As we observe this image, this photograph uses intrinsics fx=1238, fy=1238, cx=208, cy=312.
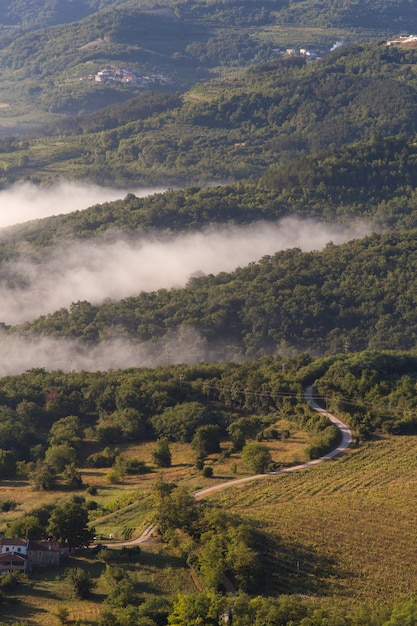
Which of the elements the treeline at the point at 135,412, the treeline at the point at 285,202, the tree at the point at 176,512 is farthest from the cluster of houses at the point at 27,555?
the treeline at the point at 285,202

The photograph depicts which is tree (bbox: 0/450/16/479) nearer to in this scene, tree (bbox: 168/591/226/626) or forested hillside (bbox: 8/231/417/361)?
tree (bbox: 168/591/226/626)

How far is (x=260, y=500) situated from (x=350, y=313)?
200 ft

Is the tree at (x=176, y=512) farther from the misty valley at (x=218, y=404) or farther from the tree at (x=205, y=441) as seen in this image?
the tree at (x=205, y=441)

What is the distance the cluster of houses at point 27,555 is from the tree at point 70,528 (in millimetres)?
731

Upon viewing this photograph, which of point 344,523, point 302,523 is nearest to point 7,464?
point 302,523

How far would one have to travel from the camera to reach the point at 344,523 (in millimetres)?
67625

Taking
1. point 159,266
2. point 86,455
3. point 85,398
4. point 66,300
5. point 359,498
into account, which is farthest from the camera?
point 159,266

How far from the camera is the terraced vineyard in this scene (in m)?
61.9

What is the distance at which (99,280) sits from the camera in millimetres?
144500

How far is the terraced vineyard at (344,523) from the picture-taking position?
6194 centimetres

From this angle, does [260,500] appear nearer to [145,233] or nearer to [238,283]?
[238,283]

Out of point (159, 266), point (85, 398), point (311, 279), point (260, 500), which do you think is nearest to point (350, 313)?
point (311, 279)

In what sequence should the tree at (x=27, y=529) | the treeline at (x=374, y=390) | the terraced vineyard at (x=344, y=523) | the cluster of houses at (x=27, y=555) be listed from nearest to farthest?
the terraced vineyard at (x=344, y=523) < the cluster of houses at (x=27, y=555) < the tree at (x=27, y=529) < the treeline at (x=374, y=390)

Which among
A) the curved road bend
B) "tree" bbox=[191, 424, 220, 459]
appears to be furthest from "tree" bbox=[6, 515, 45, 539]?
"tree" bbox=[191, 424, 220, 459]
